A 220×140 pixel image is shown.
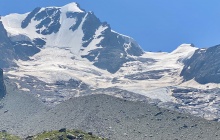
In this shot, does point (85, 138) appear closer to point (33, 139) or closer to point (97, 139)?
point (97, 139)

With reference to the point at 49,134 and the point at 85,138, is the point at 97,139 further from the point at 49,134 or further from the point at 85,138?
the point at 49,134

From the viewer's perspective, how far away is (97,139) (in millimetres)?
180625

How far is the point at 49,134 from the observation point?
187m

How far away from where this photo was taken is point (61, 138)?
561ft

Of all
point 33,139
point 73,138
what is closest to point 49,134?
point 33,139

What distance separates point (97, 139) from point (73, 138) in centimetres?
1068

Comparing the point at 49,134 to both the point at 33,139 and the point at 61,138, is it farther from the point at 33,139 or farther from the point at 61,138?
the point at 61,138

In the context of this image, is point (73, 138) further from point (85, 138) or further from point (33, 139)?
point (33, 139)

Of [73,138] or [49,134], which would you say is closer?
[73,138]

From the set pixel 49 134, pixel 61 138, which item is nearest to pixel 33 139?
pixel 49 134

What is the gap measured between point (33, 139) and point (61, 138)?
1691 centimetres

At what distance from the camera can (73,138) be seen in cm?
17250

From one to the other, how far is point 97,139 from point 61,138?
14.2 metres

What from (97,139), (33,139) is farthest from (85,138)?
(33,139)
